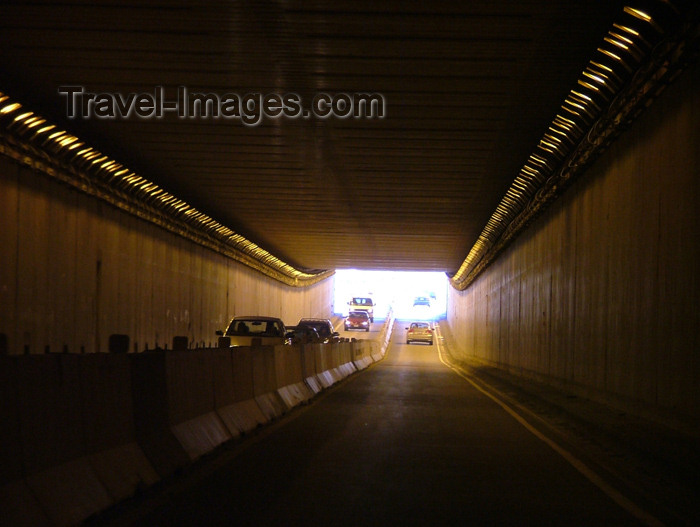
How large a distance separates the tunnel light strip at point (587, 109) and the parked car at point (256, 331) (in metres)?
8.42

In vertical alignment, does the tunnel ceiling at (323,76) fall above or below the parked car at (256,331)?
above

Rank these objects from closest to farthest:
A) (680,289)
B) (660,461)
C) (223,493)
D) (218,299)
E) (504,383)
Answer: (223,493)
(660,461)
(680,289)
(504,383)
(218,299)

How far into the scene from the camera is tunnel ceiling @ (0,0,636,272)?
12.9m

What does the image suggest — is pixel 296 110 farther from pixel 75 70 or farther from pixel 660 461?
pixel 660 461

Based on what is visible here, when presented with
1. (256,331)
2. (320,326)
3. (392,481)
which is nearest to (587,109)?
(392,481)

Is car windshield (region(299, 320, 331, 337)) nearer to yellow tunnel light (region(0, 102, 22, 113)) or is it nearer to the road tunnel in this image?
the road tunnel

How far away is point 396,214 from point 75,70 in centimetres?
1815

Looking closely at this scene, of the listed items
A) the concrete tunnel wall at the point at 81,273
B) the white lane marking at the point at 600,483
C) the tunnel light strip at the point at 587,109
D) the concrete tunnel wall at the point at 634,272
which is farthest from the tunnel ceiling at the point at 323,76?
the white lane marking at the point at 600,483

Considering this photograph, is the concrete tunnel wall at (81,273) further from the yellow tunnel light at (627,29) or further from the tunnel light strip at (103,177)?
the yellow tunnel light at (627,29)

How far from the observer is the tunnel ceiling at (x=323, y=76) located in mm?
12945

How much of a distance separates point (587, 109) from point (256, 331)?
15892 millimetres

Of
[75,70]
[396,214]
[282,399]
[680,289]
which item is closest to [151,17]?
[75,70]

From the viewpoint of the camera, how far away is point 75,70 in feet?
52.5

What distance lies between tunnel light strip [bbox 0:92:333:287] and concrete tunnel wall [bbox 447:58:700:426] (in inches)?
462
